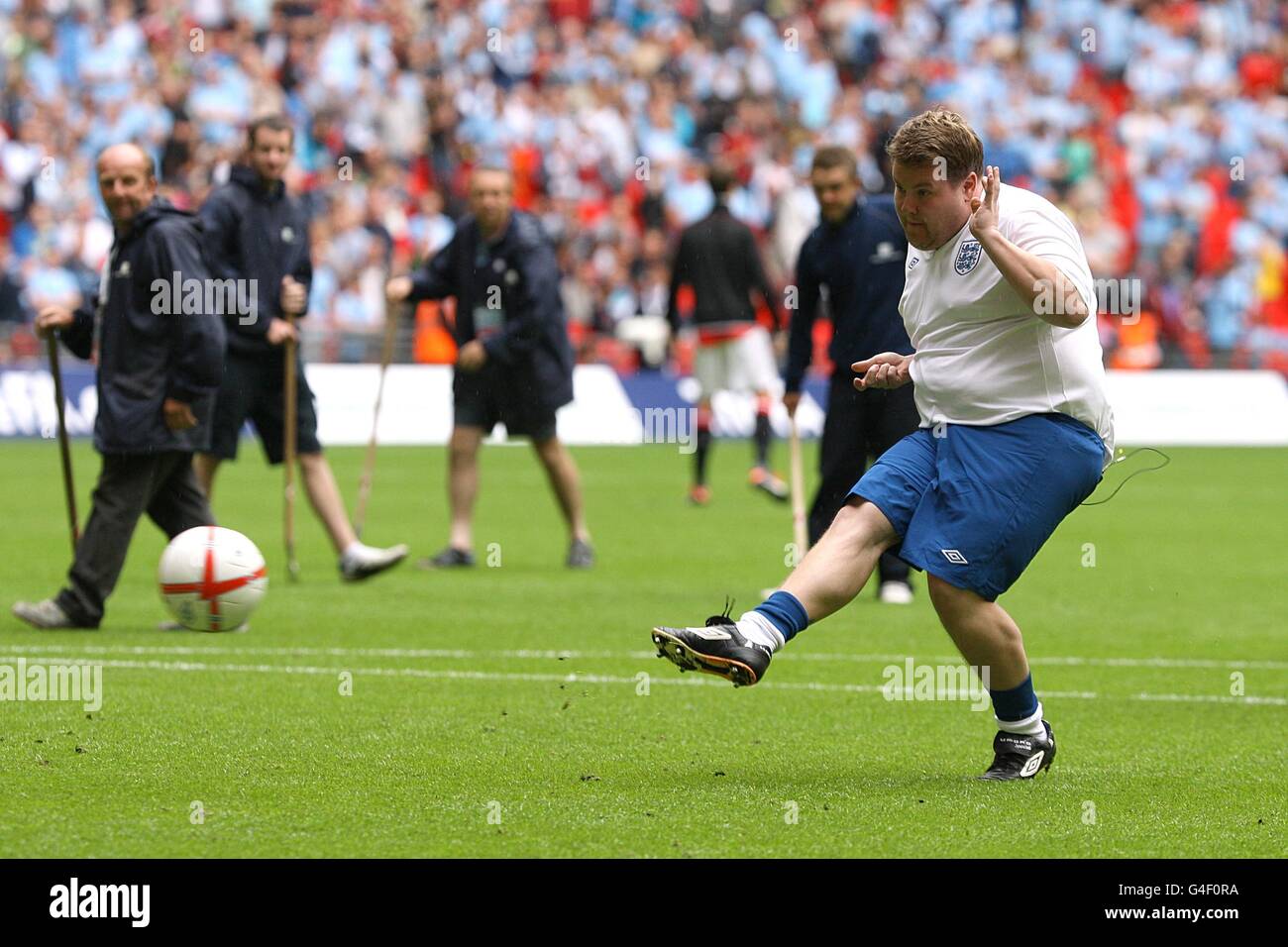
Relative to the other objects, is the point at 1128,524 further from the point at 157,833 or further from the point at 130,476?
the point at 157,833

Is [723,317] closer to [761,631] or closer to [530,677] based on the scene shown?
[530,677]

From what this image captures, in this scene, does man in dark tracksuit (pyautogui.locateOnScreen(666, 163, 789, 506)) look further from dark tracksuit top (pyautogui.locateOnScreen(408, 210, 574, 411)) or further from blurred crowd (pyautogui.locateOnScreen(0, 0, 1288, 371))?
blurred crowd (pyautogui.locateOnScreen(0, 0, 1288, 371))

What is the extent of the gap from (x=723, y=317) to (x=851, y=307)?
7.79 metres

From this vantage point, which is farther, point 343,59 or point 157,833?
point 343,59

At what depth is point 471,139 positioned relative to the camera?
1136 inches

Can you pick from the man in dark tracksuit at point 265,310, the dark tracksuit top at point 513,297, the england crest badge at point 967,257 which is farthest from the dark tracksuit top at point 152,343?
the england crest badge at point 967,257

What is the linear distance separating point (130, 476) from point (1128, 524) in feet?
31.1

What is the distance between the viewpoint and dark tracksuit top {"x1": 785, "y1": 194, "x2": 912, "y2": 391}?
→ 447 inches

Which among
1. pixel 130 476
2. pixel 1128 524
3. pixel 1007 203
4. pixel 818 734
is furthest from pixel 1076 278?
pixel 1128 524

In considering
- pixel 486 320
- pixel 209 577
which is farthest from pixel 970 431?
pixel 486 320

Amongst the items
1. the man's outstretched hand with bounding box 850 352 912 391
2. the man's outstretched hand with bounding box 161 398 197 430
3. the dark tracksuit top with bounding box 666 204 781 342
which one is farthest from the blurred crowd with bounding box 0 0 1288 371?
the man's outstretched hand with bounding box 850 352 912 391

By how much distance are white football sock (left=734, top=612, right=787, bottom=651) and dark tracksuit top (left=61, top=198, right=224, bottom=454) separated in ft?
14.3

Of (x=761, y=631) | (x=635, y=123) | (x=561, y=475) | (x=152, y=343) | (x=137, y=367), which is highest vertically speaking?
(x=635, y=123)

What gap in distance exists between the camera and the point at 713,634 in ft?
21.4
